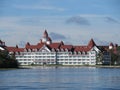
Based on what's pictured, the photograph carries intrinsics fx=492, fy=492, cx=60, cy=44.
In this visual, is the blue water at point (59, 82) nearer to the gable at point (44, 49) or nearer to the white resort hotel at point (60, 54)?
the white resort hotel at point (60, 54)

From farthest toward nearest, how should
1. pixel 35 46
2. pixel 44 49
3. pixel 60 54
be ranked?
pixel 35 46 → pixel 44 49 → pixel 60 54

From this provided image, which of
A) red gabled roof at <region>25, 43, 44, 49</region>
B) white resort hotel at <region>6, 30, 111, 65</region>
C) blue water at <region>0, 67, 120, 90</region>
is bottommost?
blue water at <region>0, 67, 120, 90</region>

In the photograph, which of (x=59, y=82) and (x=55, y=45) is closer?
(x=59, y=82)

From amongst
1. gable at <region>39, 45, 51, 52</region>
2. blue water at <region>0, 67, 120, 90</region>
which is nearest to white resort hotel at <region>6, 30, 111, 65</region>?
gable at <region>39, 45, 51, 52</region>

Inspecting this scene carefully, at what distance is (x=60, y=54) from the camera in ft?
516

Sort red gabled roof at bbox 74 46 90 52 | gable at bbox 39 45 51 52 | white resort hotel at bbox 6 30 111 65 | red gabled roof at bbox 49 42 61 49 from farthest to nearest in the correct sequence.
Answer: gable at bbox 39 45 51 52 < red gabled roof at bbox 49 42 61 49 < red gabled roof at bbox 74 46 90 52 < white resort hotel at bbox 6 30 111 65

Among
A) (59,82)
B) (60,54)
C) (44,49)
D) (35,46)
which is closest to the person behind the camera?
(59,82)

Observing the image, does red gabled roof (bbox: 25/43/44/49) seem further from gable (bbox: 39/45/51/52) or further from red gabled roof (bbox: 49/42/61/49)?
red gabled roof (bbox: 49/42/61/49)

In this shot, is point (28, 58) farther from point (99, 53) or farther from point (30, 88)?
point (30, 88)

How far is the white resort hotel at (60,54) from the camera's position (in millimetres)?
154750

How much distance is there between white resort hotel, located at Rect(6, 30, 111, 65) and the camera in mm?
154750

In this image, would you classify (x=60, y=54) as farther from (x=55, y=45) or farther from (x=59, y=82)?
(x=59, y=82)

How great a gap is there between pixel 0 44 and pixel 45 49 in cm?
1758

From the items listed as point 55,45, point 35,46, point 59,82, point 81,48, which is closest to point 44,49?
point 55,45
